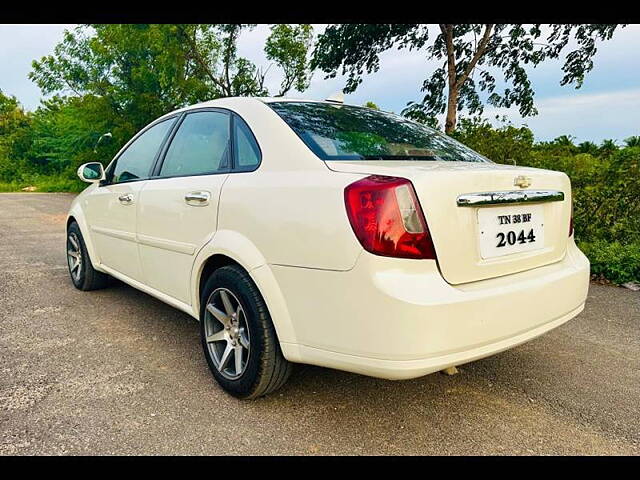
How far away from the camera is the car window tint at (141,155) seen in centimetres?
345

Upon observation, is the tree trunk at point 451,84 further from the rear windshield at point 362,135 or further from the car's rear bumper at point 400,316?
the car's rear bumper at point 400,316

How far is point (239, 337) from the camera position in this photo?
2424 millimetres

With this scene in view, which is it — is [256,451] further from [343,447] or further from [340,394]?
[340,394]

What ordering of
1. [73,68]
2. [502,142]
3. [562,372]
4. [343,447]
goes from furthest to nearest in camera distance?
[73,68]
[502,142]
[562,372]
[343,447]

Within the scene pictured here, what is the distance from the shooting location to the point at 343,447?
6.77 ft

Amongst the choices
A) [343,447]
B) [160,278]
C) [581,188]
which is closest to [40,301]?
[160,278]

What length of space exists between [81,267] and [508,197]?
3.97 m

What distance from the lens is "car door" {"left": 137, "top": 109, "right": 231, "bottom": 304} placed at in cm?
263

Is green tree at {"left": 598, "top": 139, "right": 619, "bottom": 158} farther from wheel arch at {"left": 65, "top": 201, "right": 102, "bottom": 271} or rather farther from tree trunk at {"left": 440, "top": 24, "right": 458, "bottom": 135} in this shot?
wheel arch at {"left": 65, "top": 201, "right": 102, "bottom": 271}

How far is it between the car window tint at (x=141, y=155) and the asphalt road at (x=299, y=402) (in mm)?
1166

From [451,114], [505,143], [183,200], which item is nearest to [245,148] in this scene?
[183,200]

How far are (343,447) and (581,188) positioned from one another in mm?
4665

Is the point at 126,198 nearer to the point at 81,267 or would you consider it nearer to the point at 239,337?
the point at 81,267

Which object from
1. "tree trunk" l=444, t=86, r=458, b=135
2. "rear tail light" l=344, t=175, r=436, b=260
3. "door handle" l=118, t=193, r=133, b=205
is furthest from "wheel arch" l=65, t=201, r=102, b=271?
"tree trunk" l=444, t=86, r=458, b=135
